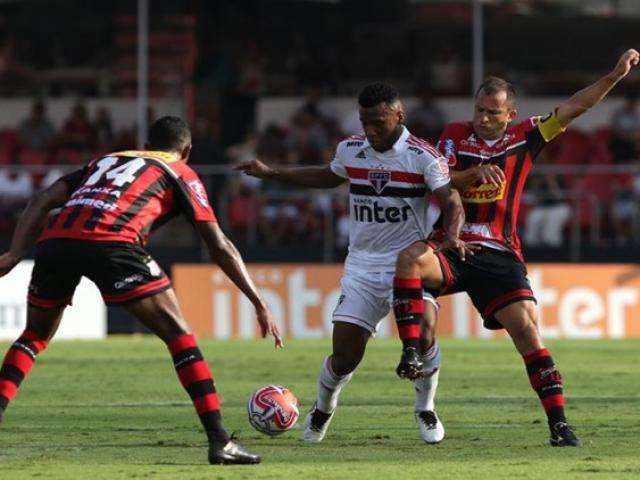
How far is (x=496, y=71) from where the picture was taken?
27781mm

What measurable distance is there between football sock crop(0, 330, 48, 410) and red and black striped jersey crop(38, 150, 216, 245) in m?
0.62

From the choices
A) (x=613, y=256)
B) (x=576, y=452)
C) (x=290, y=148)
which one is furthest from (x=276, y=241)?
(x=576, y=452)

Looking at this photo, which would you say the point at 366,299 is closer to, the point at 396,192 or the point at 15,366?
the point at 396,192

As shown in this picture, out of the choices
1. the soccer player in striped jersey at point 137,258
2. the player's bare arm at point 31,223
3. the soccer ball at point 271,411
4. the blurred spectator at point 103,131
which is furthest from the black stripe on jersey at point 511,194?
the blurred spectator at point 103,131

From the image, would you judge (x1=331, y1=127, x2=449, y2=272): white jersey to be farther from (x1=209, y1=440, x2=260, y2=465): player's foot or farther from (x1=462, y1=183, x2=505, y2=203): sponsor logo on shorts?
(x1=209, y1=440, x2=260, y2=465): player's foot

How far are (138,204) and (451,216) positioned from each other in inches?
75.9

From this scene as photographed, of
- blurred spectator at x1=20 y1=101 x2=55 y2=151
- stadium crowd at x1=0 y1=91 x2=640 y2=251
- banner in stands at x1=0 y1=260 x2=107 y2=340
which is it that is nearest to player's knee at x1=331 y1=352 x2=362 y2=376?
banner in stands at x1=0 y1=260 x2=107 y2=340

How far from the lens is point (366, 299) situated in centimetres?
977

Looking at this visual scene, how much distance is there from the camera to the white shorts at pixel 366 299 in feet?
31.9

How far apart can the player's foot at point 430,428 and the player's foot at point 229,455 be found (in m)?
1.59

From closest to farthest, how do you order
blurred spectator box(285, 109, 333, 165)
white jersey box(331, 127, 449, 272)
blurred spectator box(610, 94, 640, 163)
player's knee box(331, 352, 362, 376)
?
1. white jersey box(331, 127, 449, 272)
2. player's knee box(331, 352, 362, 376)
3. blurred spectator box(610, 94, 640, 163)
4. blurred spectator box(285, 109, 333, 165)

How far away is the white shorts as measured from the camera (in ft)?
31.9

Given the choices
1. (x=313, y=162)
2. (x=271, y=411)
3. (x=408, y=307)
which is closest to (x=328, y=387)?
(x=271, y=411)

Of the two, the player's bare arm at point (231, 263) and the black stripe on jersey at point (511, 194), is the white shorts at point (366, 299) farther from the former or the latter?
the player's bare arm at point (231, 263)
